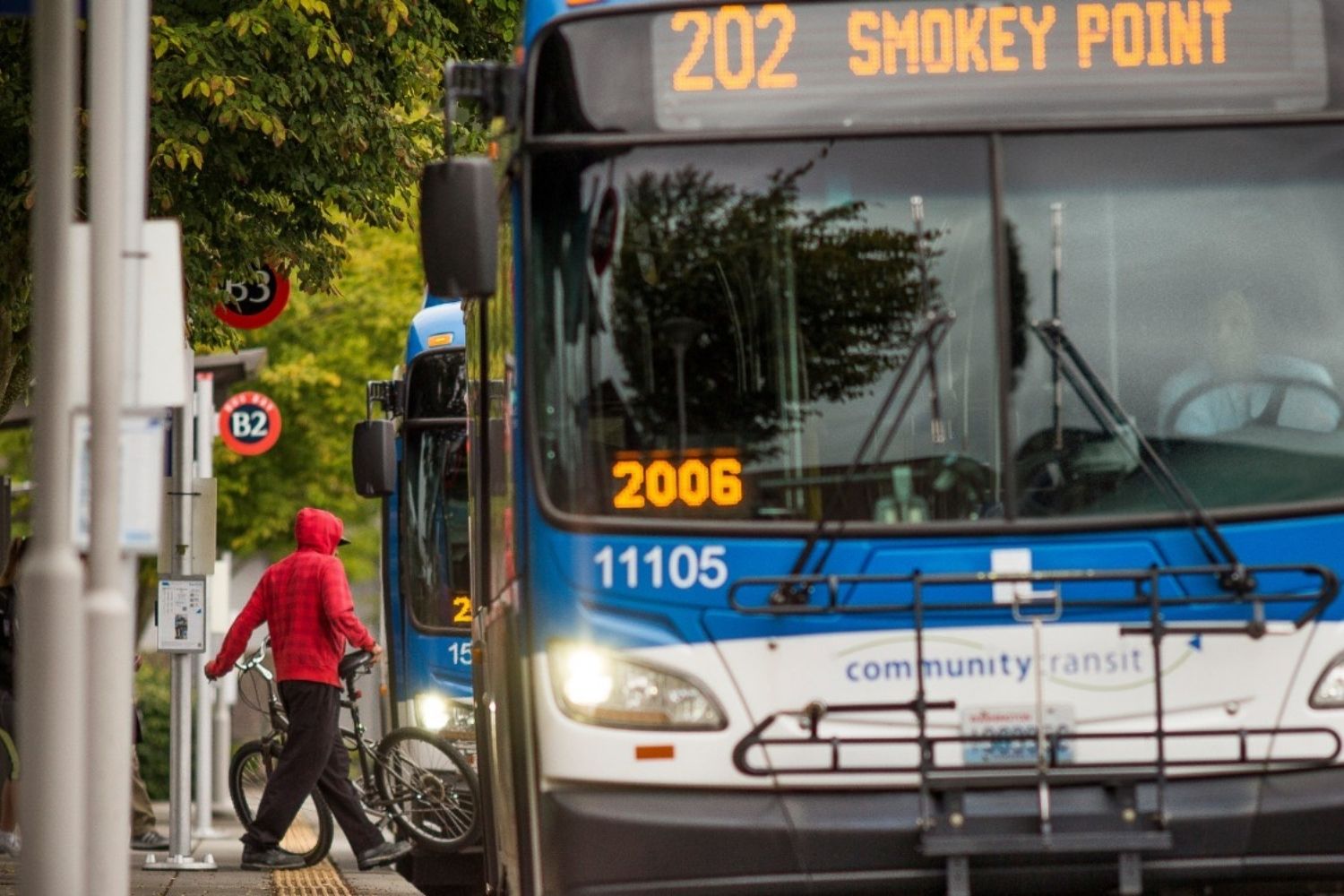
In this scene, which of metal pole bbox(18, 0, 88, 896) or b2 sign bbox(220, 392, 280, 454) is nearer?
metal pole bbox(18, 0, 88, 896)

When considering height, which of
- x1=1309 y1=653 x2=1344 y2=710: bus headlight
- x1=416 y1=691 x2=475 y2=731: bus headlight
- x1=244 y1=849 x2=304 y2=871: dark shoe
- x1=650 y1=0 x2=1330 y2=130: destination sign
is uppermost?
x1=650 y1=0 x2=1330 y2=130: destination sign

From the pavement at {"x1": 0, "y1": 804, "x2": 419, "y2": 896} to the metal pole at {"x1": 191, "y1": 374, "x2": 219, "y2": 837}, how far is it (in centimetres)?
116

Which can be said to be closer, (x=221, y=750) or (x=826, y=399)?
(x=826, y=399)

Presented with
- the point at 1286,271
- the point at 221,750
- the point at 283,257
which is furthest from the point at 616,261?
the point at 221,750

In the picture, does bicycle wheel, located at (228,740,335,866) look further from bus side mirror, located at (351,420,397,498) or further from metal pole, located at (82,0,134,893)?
metal pole, located at (82,0,134,893)

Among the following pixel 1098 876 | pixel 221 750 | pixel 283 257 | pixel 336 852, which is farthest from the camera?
pixel 221 750

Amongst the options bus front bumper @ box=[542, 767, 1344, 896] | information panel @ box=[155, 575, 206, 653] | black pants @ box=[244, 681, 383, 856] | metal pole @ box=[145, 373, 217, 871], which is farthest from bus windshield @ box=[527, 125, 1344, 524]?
information panel @ box=[155, 575, 206, 653]

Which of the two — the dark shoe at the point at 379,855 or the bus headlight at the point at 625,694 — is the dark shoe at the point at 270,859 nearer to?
the dark shoe at the point at 379,855

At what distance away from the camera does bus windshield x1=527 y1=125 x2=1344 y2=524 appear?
22.7 feet

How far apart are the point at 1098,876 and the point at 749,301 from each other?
5.65 ft

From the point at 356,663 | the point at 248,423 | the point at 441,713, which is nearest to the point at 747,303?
the point at 356,663

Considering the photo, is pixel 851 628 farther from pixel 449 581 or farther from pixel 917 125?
pixel 449 581

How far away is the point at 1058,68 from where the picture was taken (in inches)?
280

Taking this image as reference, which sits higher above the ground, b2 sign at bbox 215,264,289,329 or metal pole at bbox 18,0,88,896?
b2 sign at bbox 215,264,289,329
